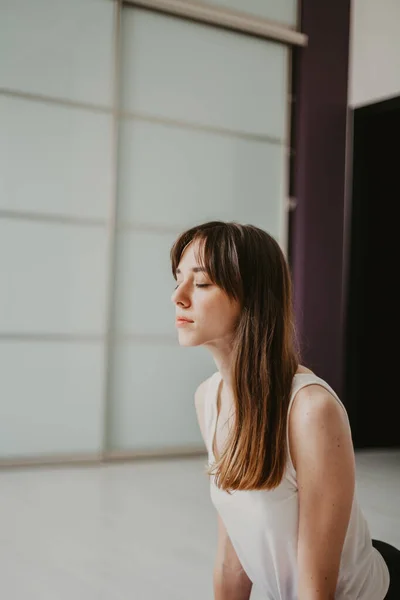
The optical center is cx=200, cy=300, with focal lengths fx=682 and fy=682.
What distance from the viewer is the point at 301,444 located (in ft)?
3.32

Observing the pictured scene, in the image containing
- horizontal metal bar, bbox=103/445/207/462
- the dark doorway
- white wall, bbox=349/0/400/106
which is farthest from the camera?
the dark doorway

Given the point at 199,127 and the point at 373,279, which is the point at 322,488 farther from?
the point at 373,279

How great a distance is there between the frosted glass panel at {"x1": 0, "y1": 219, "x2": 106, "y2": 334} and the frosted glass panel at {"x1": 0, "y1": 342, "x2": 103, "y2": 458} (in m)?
0.13

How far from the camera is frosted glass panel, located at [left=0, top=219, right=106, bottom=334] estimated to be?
374cm

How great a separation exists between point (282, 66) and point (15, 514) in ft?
10.8

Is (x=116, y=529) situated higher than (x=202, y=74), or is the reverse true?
(x=202, y=74)

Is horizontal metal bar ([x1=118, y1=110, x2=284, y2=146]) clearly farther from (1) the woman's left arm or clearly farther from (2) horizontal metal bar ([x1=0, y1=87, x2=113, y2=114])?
(1) the woman's left arm

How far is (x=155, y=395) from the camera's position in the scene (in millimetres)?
4168

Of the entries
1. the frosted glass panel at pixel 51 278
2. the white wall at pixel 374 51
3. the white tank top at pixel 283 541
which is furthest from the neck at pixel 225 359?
the white wall at pixel 374 51

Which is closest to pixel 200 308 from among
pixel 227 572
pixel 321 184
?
pixel 227 572

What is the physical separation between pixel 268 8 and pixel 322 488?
4136 millimetres

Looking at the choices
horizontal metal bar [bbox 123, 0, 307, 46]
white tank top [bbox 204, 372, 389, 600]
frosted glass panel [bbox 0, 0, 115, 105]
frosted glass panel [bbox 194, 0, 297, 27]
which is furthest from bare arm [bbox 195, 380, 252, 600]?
frosted glass panel [bbox 194, 0, 297, 27]

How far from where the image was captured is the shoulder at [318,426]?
99 centimetres

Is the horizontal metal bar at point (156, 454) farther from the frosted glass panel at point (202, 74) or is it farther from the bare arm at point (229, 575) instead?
the bare arm at point (229, 575)
